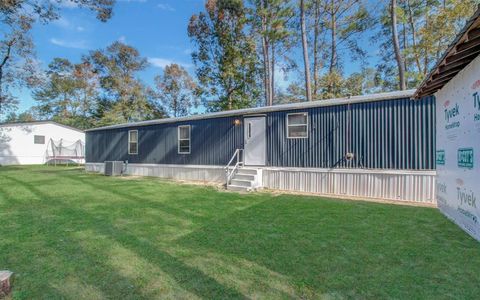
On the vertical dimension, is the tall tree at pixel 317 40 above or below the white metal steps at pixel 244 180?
above

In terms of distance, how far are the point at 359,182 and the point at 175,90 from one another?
25.1 meters

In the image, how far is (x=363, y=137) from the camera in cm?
778

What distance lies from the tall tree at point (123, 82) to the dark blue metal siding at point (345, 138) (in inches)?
746

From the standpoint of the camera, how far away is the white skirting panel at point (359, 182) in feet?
22.9

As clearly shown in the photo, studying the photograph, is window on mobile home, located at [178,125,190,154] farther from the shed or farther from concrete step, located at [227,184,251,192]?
the shed

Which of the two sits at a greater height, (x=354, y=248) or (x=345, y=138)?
(x=345, y=138)

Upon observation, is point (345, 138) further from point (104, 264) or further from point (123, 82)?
point (123, 82)

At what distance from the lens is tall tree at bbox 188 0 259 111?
73.3 ft

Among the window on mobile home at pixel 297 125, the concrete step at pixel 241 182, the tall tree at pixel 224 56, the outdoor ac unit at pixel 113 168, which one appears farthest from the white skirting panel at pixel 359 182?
the tall tree at pixel 224 56

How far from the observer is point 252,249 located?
3.64m

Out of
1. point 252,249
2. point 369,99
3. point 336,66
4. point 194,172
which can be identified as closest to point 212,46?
point 336,66

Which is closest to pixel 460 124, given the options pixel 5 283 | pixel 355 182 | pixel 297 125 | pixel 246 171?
pixel 355 182

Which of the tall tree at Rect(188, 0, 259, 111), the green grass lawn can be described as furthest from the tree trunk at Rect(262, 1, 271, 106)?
the green grass lawn

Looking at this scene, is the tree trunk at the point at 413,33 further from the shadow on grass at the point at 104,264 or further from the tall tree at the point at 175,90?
the tall tree at the point at 175,90
